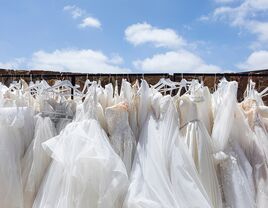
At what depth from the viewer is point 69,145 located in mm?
1845

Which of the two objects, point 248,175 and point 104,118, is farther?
point 104,118

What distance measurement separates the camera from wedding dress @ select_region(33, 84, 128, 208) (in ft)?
5.57

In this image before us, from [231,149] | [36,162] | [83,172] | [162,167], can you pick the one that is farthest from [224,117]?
[36,162]

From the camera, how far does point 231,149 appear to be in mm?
1955

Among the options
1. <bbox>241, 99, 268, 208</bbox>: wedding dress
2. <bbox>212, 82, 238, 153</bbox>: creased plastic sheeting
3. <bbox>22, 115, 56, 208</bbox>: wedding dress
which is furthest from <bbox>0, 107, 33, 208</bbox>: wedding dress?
<bbox>241, 99, 268, 208</bbox>: wedding dress

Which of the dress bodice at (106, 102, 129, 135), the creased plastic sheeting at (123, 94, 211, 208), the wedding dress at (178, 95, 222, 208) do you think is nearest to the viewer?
the creased plastic sheeting at (123, 94, 211, 208)

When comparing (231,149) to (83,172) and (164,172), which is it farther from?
(83,172)

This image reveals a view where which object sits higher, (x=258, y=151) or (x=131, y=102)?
(x=131, y=102)

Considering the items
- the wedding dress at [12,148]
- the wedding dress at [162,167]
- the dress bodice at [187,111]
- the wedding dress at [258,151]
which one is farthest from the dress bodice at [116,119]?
the wedding dress at [258,151]

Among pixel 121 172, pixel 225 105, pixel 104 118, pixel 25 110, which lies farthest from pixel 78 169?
pixel 225 105

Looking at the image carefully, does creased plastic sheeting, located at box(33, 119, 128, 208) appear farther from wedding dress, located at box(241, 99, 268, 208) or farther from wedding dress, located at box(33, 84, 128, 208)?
wedding dress, located at box(241, 99, 268, 208)

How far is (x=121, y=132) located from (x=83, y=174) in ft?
1.11

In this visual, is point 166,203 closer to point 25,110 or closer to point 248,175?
point 248,175

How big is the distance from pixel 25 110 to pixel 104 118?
0.49 metres
